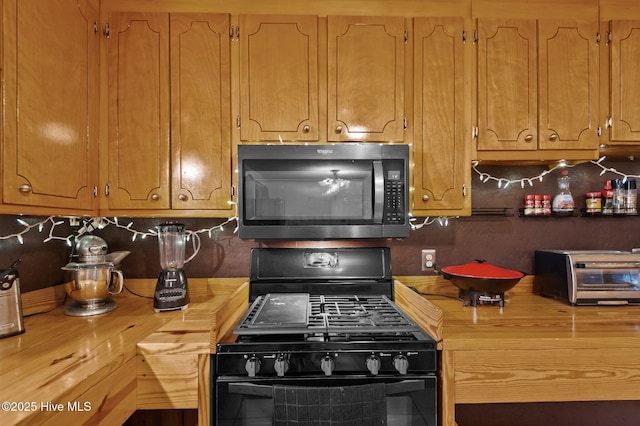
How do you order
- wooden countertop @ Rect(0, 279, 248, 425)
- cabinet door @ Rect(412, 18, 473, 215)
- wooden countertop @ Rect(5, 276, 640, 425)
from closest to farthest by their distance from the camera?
wooden countertop @ Rect(0, 279, 248, 425) → wooden countertop @ Rect(5, 276, 640, 425) → cabinet door @ Rect(412, 18, 473, 215)

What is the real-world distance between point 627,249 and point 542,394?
1378 mm

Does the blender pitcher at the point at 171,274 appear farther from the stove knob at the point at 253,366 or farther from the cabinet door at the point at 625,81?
the cabinet door at the point at 625,81

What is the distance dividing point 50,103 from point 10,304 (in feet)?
2.51

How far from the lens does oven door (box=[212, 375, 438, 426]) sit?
1064 millimetres

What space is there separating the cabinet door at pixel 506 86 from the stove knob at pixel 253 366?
1404 mm

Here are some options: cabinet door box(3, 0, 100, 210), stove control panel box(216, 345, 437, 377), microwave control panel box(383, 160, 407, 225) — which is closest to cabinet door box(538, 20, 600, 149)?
microwave control panel box(383, 160, 407, 225)

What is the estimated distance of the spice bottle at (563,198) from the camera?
73.6 inches

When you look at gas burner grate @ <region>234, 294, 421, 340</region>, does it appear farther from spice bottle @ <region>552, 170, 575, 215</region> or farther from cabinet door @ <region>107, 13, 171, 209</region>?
spice bottle @ <region>552, 170, 575, 215</region>

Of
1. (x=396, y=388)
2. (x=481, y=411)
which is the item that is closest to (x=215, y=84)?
(x=396, y=388)

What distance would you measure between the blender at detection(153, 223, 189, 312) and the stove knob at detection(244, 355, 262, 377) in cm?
64

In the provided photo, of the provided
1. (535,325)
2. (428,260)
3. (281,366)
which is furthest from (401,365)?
(428,260)

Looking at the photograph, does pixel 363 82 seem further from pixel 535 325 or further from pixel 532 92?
pixel 535 325

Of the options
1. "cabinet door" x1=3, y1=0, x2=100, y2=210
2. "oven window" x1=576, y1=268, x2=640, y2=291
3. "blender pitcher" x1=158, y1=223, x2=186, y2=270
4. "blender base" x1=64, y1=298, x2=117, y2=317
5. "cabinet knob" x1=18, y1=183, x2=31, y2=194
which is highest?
"cabinet door" x1=3, y1=0, x2=100, y2=210

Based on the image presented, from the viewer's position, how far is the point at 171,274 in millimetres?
1575
